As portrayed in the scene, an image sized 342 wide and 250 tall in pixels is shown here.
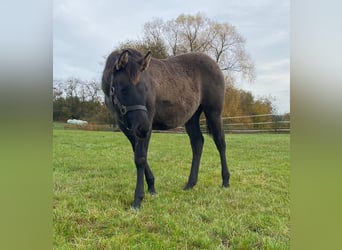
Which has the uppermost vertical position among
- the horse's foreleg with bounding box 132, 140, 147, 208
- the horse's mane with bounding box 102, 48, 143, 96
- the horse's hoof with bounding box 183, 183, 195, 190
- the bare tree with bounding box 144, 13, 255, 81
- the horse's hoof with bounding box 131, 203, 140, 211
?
the bare tree with bounding box 144, 13, 255, 81

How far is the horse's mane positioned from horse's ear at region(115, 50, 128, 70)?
0.7 inches

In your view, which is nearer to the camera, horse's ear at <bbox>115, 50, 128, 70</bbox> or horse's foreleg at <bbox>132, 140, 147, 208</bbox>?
horse's ear at <bbox>115, 50, 128, 70</bbox>

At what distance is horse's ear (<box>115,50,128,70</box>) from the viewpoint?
1395 millimetres

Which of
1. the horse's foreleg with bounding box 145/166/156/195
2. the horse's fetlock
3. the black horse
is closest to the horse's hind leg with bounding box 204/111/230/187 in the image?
the black horse

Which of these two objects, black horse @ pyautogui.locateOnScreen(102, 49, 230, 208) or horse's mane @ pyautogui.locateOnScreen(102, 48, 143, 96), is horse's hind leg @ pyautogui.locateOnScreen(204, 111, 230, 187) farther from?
horse's mane @ pyautogui.locateOnScreen(102, 48, 143, 96)

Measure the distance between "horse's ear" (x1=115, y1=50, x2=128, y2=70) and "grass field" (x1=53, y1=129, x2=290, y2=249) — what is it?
0.41 m

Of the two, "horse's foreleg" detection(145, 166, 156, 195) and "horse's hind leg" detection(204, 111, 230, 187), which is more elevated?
"horse's hind leg" detection(204, 111, 230, 187)

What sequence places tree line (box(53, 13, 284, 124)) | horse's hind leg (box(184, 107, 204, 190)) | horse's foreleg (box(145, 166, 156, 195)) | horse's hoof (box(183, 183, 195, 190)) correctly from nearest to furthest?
tree line (box(53, 13, 284, 124)) < horse's foreleg (box(145, 166, 156, 195)) < horse's hoof (box(183, 183, 195, 190)) < horse's hind leg (box(184, 107, 204, 190))

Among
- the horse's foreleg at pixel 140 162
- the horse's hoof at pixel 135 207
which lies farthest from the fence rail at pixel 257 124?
the horse's hoof at pixel 135 207

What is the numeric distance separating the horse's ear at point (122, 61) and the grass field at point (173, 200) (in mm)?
411

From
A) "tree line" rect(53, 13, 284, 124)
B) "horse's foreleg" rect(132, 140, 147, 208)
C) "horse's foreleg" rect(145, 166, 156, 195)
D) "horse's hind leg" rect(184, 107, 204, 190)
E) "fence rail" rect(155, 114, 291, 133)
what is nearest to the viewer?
"fence rail" rect(155, 114, 291, 133)

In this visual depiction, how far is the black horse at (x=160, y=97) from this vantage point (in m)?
1.43
